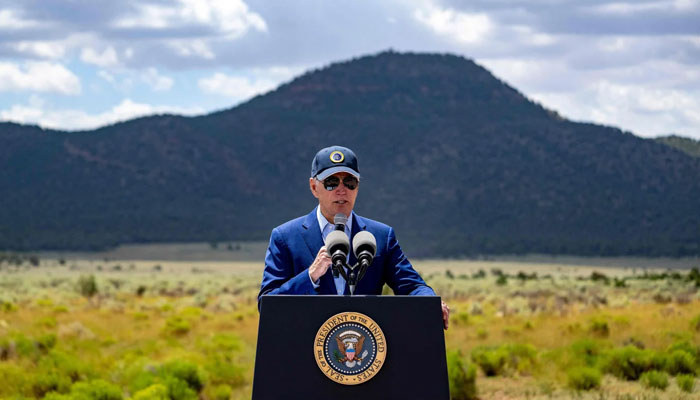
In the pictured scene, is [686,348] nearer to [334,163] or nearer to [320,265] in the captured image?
[334,163]

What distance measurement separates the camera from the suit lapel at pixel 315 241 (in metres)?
5.24

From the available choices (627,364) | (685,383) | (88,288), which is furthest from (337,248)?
(88,288)

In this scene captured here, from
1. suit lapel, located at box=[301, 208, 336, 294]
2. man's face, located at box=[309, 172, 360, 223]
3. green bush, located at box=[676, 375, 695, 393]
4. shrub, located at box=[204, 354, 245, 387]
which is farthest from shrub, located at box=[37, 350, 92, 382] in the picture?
man's face, located at box=[309, 172, 360, 223]

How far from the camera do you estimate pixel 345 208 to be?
521 cm

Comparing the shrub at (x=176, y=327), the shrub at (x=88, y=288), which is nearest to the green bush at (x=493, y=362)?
the shrub at (x=176, y=327)

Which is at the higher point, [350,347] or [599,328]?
[350,347]

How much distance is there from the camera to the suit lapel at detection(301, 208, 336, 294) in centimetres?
524

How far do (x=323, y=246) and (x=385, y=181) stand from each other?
97.8 m

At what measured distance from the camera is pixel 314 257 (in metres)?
5.30

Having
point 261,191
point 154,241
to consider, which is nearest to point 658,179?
point 261,191

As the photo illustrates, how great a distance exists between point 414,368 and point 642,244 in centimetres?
8297

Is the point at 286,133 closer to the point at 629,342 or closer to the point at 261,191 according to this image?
the point at 261,191

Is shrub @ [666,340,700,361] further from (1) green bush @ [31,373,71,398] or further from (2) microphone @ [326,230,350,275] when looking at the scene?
(2) microphone @ [326,230,350,275]

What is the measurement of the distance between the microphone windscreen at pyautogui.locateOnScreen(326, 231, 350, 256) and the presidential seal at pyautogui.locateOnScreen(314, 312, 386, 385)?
34 cm
